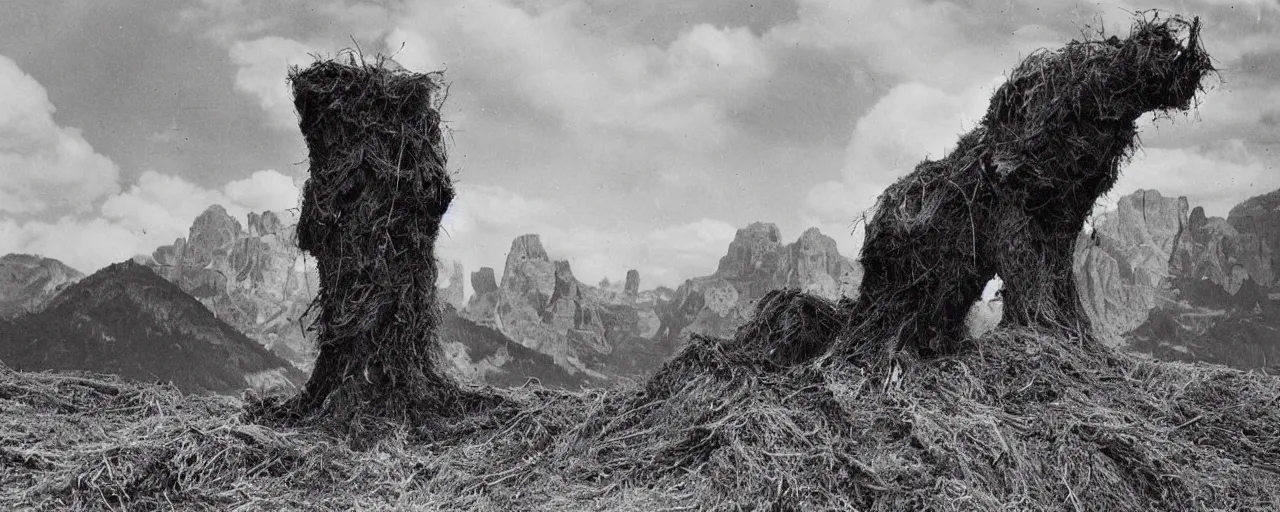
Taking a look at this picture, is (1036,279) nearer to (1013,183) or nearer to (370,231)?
(1013,183)

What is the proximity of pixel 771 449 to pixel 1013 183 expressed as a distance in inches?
159

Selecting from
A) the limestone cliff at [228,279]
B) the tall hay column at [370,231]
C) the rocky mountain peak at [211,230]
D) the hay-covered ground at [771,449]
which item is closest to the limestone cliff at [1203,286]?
the hay-covered ground at [771,449]

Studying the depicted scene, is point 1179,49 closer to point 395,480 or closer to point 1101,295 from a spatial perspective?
point 395,480

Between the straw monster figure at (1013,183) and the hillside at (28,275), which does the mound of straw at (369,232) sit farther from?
the hillside at (28,275)

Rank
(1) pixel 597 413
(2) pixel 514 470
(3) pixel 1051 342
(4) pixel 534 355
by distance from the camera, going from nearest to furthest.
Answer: (2) pixel 514 470
(1) pixel 597 413
(3) pixel 1051 342
(4) pixel 534 355

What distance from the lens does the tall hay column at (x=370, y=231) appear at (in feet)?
22.8

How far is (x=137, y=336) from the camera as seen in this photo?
290ft

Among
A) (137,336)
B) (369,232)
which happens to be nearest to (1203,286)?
(137,336)

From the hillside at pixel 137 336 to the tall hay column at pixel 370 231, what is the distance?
77968 mm

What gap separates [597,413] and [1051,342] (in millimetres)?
4257

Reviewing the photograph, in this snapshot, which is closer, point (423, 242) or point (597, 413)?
point (597, 413)

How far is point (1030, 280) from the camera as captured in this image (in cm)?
754

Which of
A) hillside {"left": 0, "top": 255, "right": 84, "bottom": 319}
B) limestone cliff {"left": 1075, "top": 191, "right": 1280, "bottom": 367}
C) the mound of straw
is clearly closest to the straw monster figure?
the mound of straw

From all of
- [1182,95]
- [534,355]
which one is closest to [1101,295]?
[534,355]
